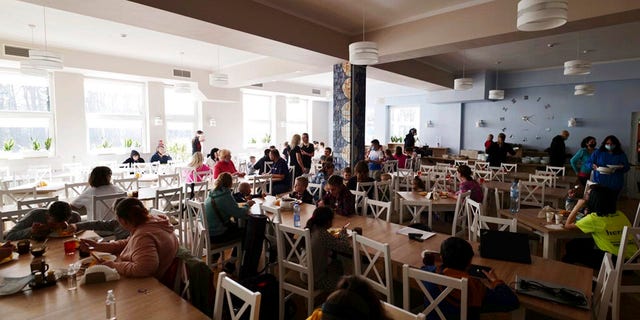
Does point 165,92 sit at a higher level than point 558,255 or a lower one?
higher

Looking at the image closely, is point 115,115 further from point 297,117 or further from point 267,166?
point 297,117

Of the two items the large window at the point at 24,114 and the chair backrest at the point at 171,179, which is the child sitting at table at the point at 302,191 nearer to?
the chair backrest at the point at 171,179

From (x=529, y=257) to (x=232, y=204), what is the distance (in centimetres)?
260

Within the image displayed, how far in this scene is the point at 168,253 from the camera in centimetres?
217

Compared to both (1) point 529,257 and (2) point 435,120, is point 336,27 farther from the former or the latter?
(2) point 435,120

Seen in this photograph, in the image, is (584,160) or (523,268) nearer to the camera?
(523,268)

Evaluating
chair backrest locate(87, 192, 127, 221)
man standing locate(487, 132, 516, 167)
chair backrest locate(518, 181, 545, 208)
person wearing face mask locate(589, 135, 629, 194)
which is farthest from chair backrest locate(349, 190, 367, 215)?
man standing locate(487, 132, 516, 167)

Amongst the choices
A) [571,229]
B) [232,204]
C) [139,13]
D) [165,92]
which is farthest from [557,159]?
[165,92]

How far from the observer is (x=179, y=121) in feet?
34.6

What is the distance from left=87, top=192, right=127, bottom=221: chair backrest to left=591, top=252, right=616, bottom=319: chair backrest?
13.2 feet

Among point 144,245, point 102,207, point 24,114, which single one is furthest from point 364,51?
point 24,114

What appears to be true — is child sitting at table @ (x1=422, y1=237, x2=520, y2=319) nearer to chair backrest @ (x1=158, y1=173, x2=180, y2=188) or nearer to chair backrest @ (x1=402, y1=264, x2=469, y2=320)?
chair backrest @ (x1=402, y1=264, x2=469, y2=320)

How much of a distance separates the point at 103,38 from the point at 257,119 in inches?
266

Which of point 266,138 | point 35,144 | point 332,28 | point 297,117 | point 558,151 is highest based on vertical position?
point 332,28
